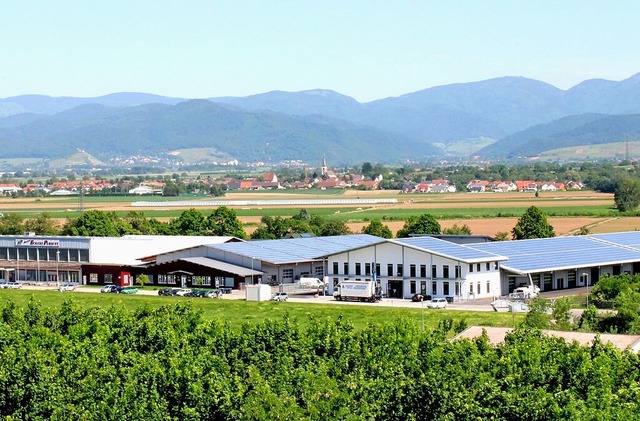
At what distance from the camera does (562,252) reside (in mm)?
60344

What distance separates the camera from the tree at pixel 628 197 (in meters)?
110

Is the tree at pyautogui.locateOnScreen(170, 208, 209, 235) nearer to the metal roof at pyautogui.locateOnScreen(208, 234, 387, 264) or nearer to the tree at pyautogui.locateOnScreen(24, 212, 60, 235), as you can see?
the tree at pyautogui.locateOnScreen(24, 212, 60, 235)

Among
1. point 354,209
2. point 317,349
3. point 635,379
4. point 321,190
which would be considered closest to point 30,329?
point 317,349

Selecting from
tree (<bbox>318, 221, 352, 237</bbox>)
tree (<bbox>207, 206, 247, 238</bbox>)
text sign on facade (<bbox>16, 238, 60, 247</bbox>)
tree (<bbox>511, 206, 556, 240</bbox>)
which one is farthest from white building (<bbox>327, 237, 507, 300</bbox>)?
tree (<bbox>207, 206, 247, 238</bbox>)

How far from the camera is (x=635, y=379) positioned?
97.0 feet

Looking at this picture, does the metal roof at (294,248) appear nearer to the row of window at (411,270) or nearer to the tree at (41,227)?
the row of window at (411,270)

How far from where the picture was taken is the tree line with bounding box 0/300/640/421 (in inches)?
1054

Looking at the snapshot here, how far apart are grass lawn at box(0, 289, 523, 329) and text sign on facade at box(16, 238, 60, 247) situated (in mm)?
10215

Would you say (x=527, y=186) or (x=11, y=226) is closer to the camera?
(x=11, y=226)

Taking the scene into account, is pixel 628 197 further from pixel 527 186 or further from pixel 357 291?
pixel 527 186

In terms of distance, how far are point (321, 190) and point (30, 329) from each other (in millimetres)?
153181

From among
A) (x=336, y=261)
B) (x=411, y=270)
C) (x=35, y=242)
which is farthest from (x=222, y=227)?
(x=411, y=270)

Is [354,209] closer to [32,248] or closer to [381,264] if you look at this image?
[32,248]

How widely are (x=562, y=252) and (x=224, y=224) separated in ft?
92.8
